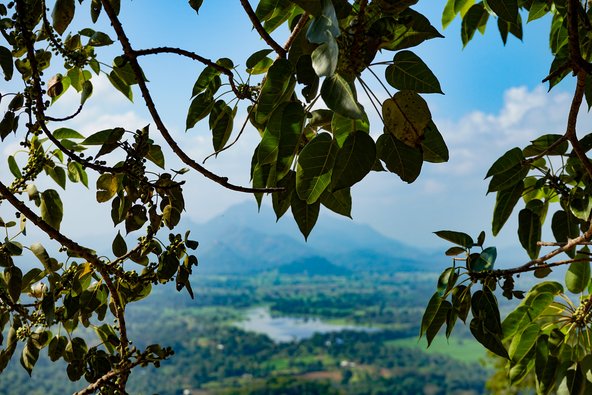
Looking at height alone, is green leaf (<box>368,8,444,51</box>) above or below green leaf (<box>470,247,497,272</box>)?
above

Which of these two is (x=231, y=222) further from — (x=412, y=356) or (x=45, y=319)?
(x=45, y=319)

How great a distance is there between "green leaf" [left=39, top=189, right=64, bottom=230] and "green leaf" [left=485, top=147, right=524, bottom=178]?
65 cm

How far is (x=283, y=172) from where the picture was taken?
0.61 meters

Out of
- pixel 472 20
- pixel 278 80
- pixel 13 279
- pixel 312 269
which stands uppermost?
pixel 472 20

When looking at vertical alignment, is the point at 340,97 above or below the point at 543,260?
above

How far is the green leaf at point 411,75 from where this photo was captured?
0.61 meters

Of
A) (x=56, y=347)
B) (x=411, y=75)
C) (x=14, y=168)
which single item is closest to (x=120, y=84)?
(x=14, y=168)

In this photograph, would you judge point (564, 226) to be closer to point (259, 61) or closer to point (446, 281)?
point (446, 281)

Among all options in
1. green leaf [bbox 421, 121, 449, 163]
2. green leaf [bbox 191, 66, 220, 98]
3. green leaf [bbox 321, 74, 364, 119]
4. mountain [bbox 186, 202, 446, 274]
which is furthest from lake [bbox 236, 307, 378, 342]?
green leaf [bbox 321, 74, 364, 119]

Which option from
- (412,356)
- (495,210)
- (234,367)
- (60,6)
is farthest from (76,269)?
(412,356)

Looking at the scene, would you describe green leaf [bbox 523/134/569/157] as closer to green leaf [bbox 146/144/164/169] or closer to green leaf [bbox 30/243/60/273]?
green leaf [bbox 146/144/164/169]

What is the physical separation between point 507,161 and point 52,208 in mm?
692

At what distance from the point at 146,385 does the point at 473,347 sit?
66.2 feet

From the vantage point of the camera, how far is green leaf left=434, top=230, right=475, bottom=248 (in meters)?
0.92
